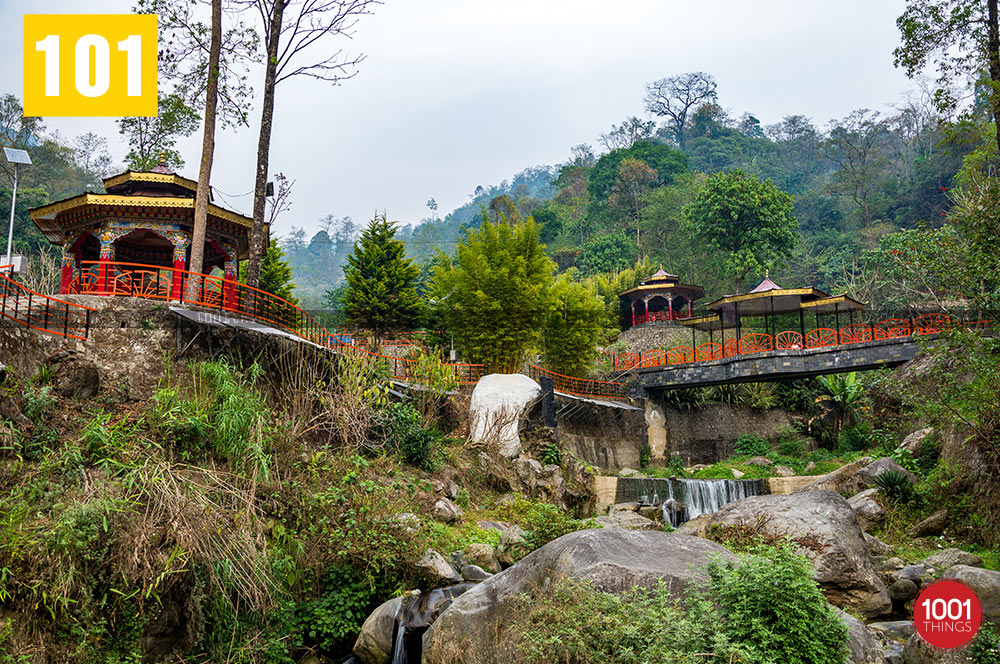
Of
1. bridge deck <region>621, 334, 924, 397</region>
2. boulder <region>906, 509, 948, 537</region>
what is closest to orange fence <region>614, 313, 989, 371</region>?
bridge deck <region>621, 334, 924, 397</region>

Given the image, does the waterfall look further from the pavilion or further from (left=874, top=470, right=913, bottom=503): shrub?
the pavilion

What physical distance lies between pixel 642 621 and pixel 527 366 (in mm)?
13999

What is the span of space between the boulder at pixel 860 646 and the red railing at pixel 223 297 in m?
9.42

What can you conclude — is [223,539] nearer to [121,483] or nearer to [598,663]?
[121,483]

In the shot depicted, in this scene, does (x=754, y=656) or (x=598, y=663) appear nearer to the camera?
(x=754, y=656)

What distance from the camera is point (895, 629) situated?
880 centimetres

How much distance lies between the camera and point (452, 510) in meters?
11.8

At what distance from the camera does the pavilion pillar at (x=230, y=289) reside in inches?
522

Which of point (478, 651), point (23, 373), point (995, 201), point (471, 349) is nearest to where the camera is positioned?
point (478, 651)

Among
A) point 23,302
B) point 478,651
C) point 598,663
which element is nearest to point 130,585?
point 478,651

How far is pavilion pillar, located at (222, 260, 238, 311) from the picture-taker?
43.5 ft

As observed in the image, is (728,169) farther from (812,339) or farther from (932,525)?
(932,525)

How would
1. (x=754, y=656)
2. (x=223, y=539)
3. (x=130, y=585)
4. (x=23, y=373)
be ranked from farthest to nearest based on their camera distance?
(x=23, y=373) < (x=223, y=539) < (x=130, y=585) < (x=754, y=656)

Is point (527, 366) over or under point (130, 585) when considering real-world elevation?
over
